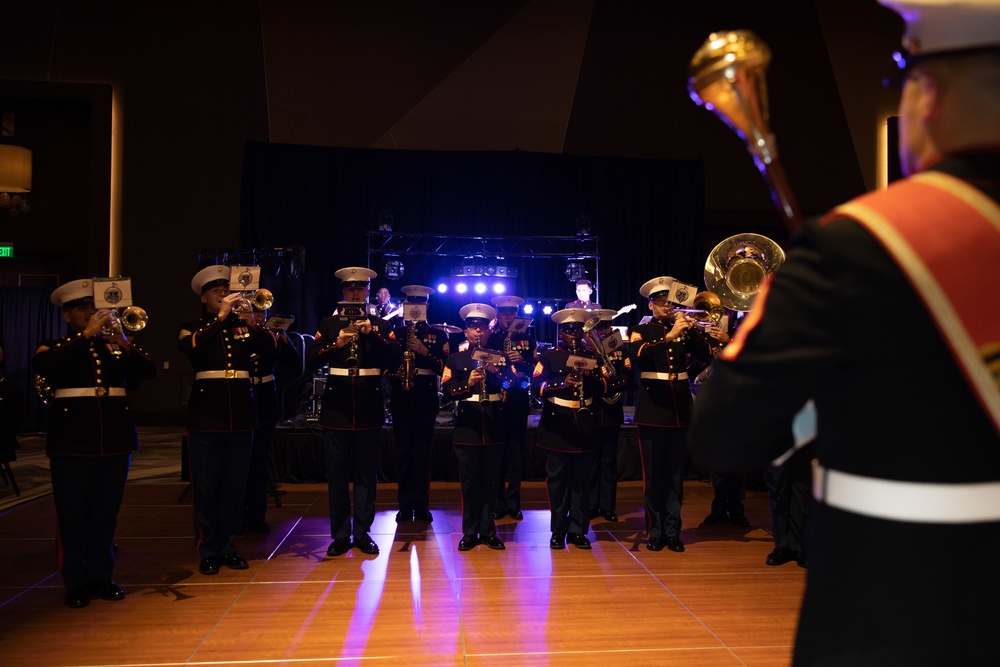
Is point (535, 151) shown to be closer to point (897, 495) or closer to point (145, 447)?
point (145, 447)

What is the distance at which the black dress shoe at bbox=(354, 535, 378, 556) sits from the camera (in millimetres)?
5784

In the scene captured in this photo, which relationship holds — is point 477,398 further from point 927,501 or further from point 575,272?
point 575,272

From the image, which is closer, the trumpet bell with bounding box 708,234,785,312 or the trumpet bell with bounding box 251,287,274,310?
the trumpet bell with bounding box 708,234,785,312

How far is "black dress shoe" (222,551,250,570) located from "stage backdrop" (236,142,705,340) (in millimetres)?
7484

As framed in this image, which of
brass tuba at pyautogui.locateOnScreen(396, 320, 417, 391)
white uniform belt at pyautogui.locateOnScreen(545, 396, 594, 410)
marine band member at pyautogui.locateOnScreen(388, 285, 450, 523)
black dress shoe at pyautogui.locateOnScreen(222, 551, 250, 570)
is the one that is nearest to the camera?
black dress shoe at pyautogui.locateOnScreen(222, 551, 250, 570)

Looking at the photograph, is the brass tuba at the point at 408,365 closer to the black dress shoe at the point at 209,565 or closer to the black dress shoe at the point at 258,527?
the black dress shoe at the point at 258,527

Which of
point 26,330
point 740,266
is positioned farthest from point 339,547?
point 26,330

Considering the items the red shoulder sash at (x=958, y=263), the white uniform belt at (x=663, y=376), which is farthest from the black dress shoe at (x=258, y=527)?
the red shoulder sash at (x=958, y=263)

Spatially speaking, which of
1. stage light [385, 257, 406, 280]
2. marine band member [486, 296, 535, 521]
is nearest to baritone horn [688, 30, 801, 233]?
marine band member [486, 296, 535, 521]

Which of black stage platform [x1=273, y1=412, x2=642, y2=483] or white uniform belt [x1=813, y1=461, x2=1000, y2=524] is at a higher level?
white uniform belt [x1=813, y1=461, x2=1000, y2=524]

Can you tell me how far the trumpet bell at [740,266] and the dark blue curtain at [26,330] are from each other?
37.5 feet

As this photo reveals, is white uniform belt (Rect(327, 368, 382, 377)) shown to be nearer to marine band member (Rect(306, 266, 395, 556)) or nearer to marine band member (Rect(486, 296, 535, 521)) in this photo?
marine band member (Rect(306, 266, 395, 556))

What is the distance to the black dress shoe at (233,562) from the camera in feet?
17.7

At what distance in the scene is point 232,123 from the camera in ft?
41.8
